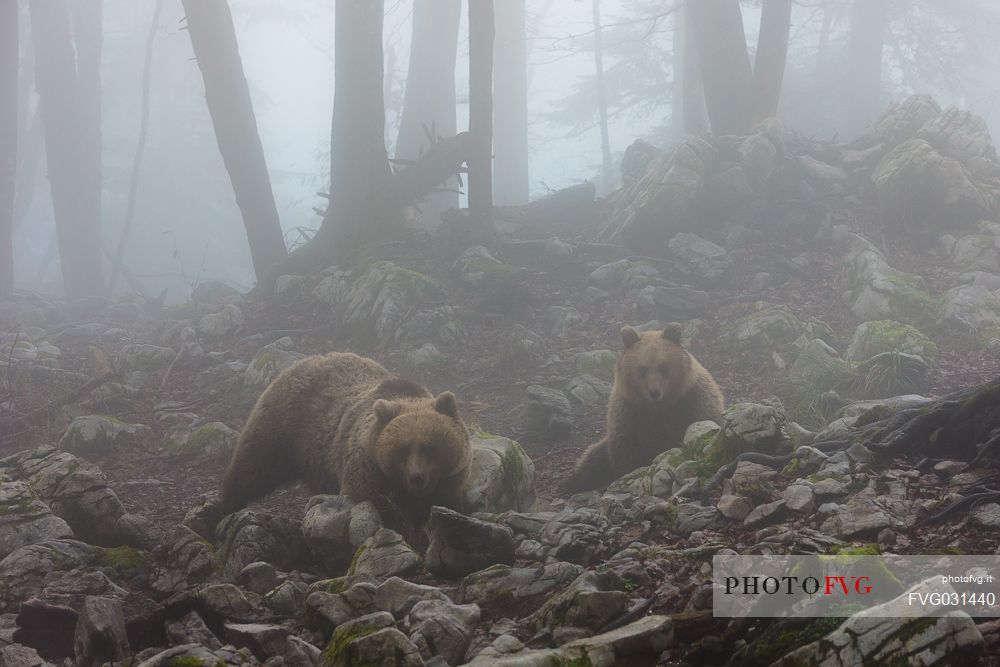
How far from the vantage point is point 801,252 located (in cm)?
1165

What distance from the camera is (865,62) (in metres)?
24.0

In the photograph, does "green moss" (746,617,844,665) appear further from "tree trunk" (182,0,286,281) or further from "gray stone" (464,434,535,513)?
"tree trunk" (182,0,286,281)

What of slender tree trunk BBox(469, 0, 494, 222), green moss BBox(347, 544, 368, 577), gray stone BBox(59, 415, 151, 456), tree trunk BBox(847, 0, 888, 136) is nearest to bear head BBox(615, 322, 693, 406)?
green moss BBox(347, 544, 368, 577)

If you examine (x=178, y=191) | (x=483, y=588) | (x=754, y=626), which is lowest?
(x=483, y=588)

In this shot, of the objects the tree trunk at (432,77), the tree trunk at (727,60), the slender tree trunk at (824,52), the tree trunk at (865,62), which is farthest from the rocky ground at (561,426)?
the slender tree trunk at (824,52)

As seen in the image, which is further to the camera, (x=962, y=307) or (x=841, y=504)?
(x=962, y=307)

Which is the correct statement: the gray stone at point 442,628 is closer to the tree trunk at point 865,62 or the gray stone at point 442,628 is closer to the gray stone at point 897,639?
the gray stone at point 897,639

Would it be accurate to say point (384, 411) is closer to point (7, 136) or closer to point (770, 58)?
point (770, 58)

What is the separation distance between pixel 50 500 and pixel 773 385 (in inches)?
280

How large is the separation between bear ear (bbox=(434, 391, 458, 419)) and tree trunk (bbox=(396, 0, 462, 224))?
13.4 metres

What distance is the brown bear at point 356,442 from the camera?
5.89 m

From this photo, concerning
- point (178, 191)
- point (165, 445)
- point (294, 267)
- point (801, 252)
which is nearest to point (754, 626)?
point (165, 445)

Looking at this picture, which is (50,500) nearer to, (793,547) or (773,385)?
(793,547)

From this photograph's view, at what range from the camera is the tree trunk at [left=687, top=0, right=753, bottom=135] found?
1420cm
